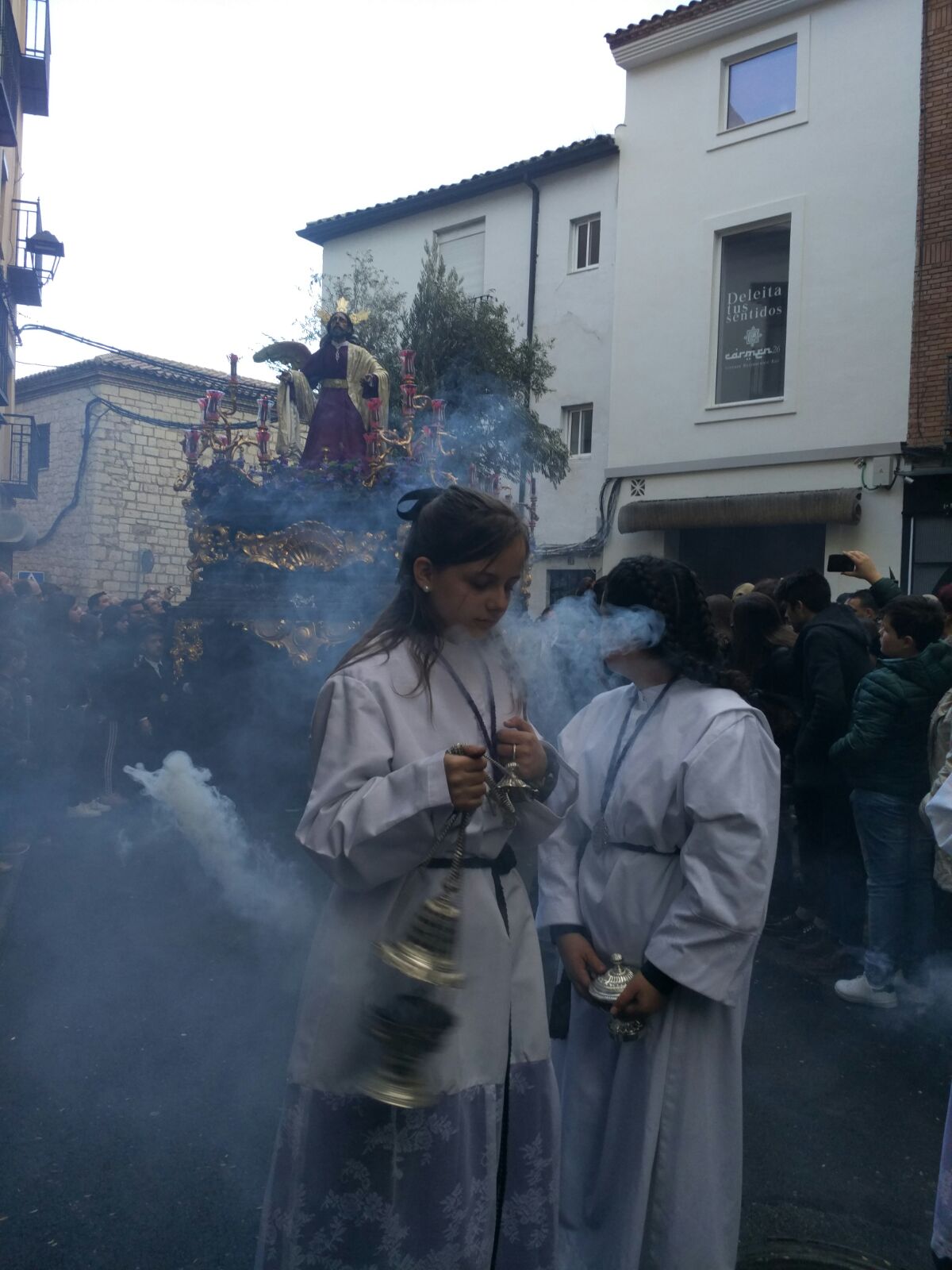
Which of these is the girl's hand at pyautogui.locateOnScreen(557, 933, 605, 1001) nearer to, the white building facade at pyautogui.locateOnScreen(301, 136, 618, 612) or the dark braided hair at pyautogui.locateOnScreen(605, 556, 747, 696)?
the dark braided hair at pyautogui.locateOnScreen(605, 556, 747, 696)

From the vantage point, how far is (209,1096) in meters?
3.41

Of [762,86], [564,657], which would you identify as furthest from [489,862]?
[762,86]

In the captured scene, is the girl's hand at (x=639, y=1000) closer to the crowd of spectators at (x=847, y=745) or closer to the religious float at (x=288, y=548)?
the crowd of spectators at (x=847, y=745)

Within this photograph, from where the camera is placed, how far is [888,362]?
11.8 metres

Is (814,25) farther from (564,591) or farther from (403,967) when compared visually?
(403,967)

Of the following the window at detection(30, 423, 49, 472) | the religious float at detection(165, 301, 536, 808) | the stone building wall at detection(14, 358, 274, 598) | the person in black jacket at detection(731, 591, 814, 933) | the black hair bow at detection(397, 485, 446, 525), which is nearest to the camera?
the black hair bow at detection(397, 485, 446, 525)

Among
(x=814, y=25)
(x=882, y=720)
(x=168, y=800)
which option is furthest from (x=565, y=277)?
(x=882, y=720)

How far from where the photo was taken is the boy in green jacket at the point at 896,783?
167 inches

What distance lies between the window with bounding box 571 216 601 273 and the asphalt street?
40.8ft

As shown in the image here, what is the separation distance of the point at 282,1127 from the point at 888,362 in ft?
39.3

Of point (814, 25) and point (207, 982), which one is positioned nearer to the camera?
point (207, 982)

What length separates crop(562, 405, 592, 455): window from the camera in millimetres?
15305

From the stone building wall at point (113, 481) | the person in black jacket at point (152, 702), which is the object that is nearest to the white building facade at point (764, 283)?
the person in black jacket at point (152, 702)

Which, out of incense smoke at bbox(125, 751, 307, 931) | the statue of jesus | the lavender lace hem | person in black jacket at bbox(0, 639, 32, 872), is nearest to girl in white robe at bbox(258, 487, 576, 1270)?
the lavender lace hem
